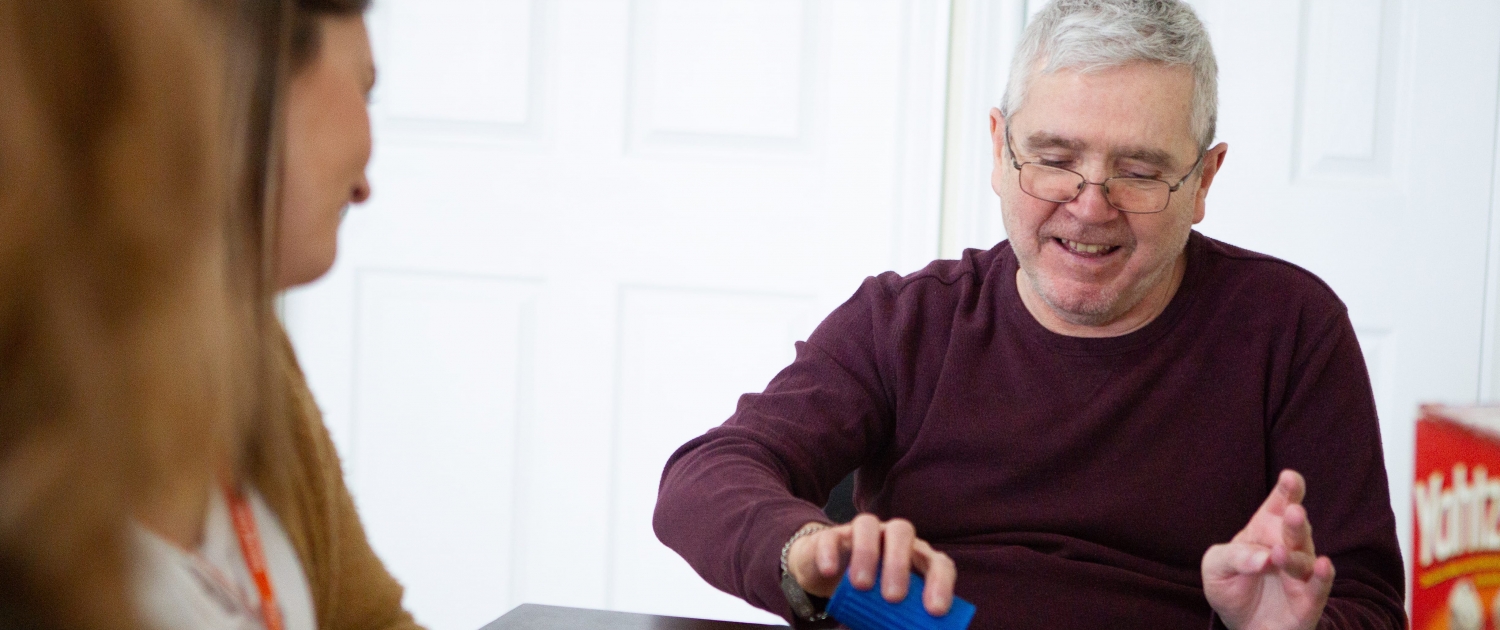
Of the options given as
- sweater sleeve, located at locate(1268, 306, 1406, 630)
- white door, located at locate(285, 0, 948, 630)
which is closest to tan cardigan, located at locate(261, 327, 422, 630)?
sweater sleeve, located at locate(1268, 306, 1406, 630)

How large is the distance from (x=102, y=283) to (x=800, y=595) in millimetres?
659

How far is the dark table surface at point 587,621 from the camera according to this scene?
39.4 inches

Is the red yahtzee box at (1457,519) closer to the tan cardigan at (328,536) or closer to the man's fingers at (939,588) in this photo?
the man's fingers at (939,588)

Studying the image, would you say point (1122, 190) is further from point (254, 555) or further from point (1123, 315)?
point (254, 555)

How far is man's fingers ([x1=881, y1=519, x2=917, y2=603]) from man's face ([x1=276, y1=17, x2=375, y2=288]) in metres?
0.42

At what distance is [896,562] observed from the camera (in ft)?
2.84

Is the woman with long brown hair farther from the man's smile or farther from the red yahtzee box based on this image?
the man's smile

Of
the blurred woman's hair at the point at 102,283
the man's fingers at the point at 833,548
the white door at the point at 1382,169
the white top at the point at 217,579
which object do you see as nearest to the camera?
the blurred woman's hair at the point at 102,283

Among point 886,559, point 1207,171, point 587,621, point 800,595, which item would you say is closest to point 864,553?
Answer: point 886,559

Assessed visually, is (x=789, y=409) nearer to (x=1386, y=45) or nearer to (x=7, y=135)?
(x=7, y=135)

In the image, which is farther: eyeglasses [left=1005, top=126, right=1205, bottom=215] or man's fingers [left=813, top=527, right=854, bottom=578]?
eyeglasses [left=1005, top=126, right=1205, bottom=215]

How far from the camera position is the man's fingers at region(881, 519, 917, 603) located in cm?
85

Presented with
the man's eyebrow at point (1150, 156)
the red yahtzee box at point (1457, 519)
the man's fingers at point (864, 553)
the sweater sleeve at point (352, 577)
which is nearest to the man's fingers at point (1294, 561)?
the red yahtzee box at point (1457, 519)

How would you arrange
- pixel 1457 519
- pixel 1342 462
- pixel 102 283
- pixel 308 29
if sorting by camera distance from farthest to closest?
pixel 1342 462, pixel 1457 519, pixel 308 29, pixel 102 283
